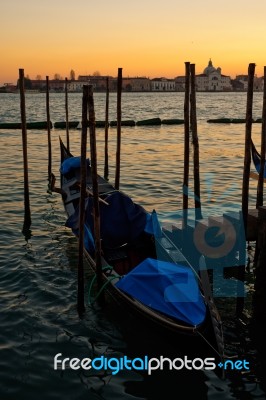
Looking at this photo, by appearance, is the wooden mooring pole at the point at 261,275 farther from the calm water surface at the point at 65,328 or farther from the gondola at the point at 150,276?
the gondola at the point at 150,276

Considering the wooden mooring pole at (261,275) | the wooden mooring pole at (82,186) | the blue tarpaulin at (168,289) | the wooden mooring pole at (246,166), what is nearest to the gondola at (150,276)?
the blue tarpaulin at (168,289)

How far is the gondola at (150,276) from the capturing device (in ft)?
19.6

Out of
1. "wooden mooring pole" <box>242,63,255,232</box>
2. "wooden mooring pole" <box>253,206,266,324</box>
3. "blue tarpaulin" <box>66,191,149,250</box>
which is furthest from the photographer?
"blue tarpaulin" <box>66,191,149,250</box>

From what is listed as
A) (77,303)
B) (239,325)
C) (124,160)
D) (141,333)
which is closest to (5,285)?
(77,303)

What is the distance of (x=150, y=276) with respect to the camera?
6.49 metres

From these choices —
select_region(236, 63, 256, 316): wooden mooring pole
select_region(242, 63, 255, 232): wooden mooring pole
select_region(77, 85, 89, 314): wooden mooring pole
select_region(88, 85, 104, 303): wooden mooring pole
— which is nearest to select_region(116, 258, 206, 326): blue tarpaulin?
select_region(88, 85, 104, 303): wooden mooring pole

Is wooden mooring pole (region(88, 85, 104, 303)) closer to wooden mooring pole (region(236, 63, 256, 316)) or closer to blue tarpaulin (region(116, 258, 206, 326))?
blue tarpaulin (region(116, 258, 206, 326))

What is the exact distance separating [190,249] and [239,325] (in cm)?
237

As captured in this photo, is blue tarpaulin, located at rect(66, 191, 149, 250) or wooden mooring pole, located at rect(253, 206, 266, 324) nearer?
wooden mooring pole, located at rect(253, 206, 266, 324)

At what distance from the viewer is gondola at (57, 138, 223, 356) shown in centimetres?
597

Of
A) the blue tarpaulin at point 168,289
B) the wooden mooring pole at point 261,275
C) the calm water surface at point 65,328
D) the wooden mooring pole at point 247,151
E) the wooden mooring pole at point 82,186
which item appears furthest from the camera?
the wooden mooring pole at point 247,151

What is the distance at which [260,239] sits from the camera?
272 inches

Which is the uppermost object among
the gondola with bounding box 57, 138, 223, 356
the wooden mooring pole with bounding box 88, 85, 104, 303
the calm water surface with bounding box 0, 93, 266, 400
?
the wooden mooring pole with bounding box 88, 85, 104, 303

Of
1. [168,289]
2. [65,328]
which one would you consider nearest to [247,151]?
[168,289]
